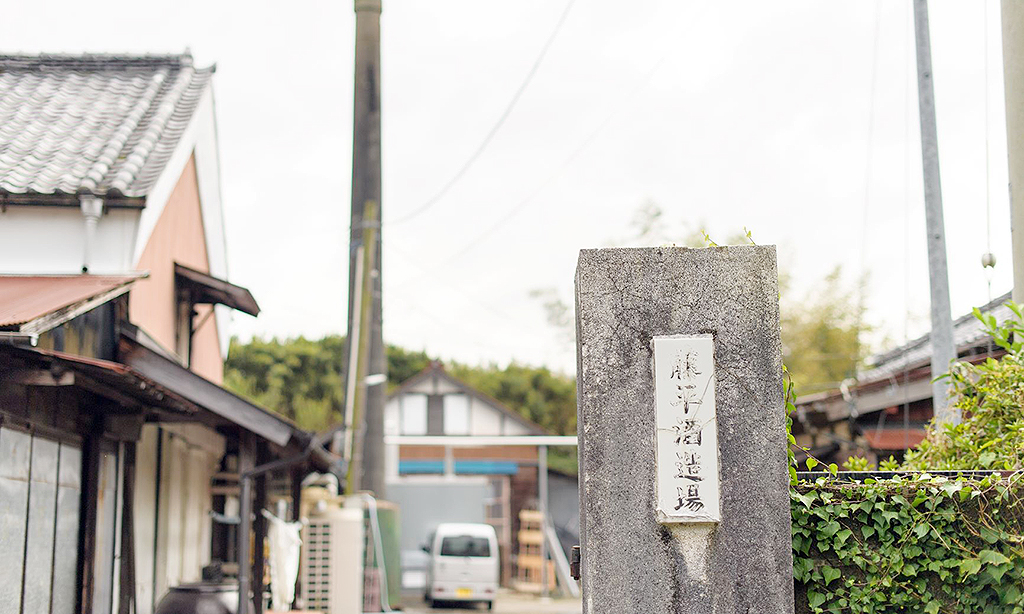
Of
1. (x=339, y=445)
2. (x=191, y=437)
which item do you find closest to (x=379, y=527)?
(x=339, y=445)

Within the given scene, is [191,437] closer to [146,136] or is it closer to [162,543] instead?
[162,543]

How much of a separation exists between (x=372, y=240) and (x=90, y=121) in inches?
209

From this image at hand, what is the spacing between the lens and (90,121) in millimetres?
12016

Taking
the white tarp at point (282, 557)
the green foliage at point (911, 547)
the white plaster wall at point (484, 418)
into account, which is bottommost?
the white tarp at point (282, 557)

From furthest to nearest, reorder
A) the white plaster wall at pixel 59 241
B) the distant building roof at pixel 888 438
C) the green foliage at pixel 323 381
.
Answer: the green foliage at pixel 323 381 → the distant building roof at pixel 888 438 → the white plaster wall at pixel 59 241

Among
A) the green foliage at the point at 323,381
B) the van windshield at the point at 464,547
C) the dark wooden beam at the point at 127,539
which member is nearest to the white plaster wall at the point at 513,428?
the green foliage at the point at 323,381

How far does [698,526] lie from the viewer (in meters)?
4.66

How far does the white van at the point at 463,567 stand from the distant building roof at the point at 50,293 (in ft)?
56.2

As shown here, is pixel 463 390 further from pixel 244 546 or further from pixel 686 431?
pixel 686 431

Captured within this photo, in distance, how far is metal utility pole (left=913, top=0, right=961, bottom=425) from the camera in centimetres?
955

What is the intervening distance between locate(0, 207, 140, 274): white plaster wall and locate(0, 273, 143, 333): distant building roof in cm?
30

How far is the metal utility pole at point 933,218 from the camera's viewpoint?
31.3 ft

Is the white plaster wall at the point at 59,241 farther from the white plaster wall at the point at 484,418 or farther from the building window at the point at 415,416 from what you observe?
the building window at the point at 415,416

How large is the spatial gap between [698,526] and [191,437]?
10.1 m
